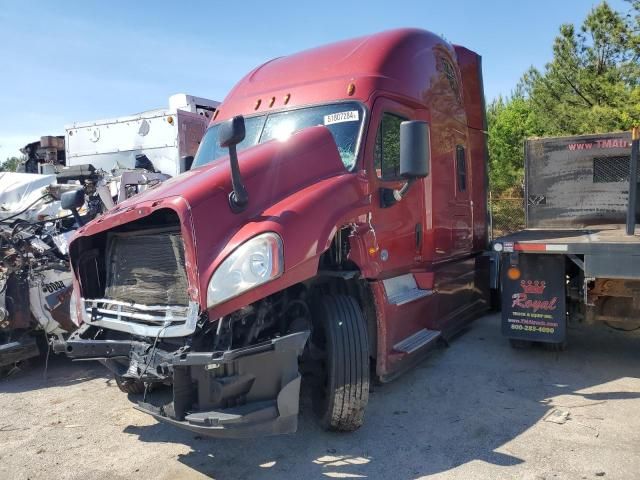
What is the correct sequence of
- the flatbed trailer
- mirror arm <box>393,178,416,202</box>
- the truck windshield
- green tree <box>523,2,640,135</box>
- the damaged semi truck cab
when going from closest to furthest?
the damaged semi truck cab
mirror arm <box>393,178,416,202</box>
the truck windshield
the flatbed trailer
green tree <box>523,2,640,135</box>

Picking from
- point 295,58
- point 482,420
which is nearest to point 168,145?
point 295,58

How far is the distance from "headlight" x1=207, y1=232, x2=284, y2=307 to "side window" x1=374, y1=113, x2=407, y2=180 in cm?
169

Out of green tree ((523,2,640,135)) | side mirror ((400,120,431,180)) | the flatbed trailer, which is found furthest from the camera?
green tree ((523,2,640,135))

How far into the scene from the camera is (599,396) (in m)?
4.96

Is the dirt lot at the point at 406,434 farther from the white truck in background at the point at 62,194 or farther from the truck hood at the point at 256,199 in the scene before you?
the truck hood at the point at 256,199

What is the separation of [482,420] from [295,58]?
13.1ft

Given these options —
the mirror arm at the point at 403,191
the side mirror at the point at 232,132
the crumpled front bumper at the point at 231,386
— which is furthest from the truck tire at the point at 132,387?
the mirror arm at the point at 403,191

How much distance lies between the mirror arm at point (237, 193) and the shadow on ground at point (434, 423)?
1.84 meters

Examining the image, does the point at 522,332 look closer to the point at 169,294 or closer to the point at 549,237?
the point at 549,237

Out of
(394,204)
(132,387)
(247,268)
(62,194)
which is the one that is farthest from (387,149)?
(62,194)

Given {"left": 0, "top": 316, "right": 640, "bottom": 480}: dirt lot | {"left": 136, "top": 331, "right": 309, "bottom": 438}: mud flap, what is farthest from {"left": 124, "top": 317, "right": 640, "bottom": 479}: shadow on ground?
{"left": 136, "top": 331, "right": 309, "bottom": 438}: mud flap

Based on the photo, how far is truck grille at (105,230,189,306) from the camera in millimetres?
3771

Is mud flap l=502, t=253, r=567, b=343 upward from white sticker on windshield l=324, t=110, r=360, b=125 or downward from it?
downward

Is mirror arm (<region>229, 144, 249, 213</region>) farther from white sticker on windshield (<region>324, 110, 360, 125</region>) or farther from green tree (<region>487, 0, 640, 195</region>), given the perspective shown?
green tree (<region>487, 0, 640, 195</region>)
